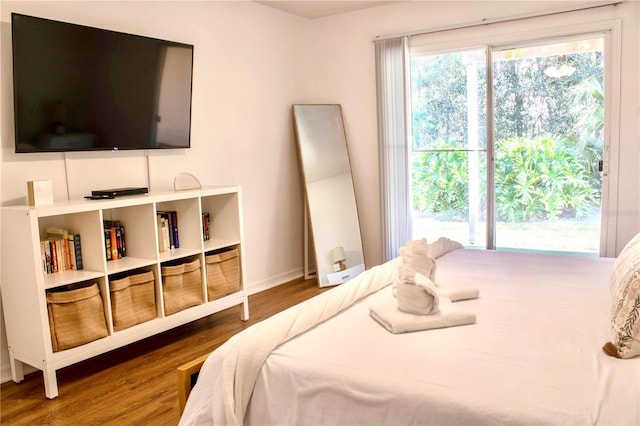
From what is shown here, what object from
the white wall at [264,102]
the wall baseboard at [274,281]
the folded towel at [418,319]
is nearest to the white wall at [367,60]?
the white wall at [264,102]

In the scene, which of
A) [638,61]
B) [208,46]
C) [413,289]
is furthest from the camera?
[208,46]

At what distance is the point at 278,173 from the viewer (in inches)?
191

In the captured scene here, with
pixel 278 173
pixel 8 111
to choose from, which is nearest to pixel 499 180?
pixel 278 173

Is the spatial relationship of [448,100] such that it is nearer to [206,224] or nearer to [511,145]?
[511,145]

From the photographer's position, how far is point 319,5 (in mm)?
4664

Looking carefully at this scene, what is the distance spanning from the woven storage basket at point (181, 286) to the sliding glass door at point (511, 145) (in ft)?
7.17

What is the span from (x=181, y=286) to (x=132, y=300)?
0.35 meters

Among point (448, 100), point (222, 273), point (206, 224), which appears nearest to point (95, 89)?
point (206, 224)

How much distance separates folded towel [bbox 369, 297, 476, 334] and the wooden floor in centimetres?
111

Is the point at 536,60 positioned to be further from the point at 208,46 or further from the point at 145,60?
the point at 145,60

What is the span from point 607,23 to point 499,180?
1351mm

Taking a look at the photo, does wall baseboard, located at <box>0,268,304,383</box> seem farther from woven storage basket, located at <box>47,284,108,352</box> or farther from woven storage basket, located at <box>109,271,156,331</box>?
woven storage basket, located at <box>47,284,108,352</box>

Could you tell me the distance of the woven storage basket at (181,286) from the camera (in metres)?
3.27

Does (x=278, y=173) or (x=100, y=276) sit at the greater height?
(x=278, y=173)
